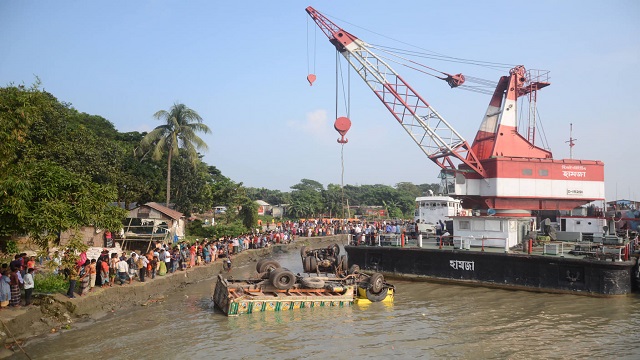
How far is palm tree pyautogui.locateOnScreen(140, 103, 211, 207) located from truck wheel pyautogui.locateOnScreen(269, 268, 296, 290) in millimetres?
24587

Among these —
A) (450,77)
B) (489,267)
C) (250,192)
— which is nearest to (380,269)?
(489,267)

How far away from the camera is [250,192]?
344 feet

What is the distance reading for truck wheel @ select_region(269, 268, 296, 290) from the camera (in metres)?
16.1

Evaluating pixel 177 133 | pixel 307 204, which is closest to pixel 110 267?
pixel 177 133

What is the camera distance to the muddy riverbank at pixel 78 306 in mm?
12305

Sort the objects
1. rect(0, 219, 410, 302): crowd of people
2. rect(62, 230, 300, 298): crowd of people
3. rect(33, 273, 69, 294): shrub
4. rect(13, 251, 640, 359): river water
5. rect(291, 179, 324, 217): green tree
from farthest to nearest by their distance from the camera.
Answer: rect(291, 179, 324, 217): green tree < rect(62, 230, 300, 298): crowd of people < rect(33, 273, 69, 294): shrub < rect(0, 219, 410, 302): crowd of people < rect(13, 251, 640, 359): river water

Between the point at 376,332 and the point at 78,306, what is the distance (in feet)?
29.6

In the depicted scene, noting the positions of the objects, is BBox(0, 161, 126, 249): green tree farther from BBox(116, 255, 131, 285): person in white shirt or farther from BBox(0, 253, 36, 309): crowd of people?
BBox(116, 255, 131, 285): person in white shirt

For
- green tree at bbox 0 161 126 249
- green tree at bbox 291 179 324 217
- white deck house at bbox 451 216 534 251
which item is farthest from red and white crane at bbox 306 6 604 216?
green tree at bbox 291 179 324 217

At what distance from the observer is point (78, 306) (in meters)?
14.8

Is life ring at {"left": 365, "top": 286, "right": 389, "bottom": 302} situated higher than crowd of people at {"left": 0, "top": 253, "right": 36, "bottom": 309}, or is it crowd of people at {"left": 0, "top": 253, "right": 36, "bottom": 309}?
crowd of people at {"left": 0, "top": 253, "right": 36, "bottom": 309}

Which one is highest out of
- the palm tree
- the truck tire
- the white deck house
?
the palm tree

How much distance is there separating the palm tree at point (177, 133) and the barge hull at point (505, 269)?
20.1m

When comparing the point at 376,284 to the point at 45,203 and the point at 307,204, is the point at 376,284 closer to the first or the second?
the point at 45,203
